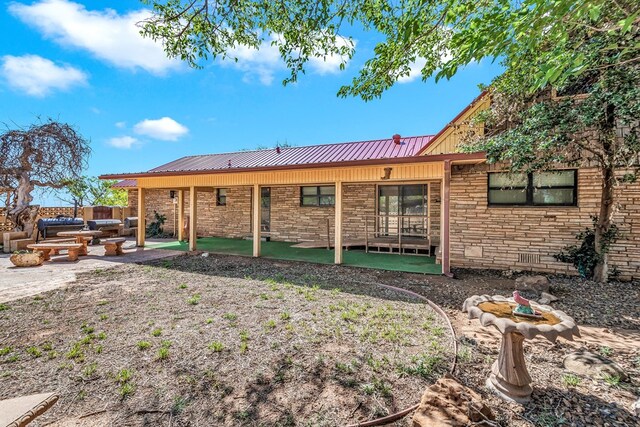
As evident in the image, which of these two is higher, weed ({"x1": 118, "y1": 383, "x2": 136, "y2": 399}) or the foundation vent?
the foundation vent

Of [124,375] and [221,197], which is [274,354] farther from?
[221,197]

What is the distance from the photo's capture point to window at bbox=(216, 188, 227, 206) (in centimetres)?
1312

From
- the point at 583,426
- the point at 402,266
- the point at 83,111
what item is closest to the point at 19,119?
the point at 83,111

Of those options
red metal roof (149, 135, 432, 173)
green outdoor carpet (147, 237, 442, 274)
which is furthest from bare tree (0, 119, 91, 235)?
green outdoor carpet (147, 237, 442, 274)

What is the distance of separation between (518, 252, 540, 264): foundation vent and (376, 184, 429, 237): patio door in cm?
299

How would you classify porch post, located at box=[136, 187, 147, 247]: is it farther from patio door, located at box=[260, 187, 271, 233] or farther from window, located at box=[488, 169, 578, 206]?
window, located at box=[488, 169, 578, 206]

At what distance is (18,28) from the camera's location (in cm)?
700

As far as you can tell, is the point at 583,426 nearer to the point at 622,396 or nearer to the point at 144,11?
the point at 622,396

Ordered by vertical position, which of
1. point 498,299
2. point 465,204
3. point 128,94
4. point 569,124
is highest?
point 128,94

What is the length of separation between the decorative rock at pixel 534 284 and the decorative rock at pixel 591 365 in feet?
9.20

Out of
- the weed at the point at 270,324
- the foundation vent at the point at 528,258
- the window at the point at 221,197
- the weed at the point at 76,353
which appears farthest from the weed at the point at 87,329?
the window at the point at 221,197

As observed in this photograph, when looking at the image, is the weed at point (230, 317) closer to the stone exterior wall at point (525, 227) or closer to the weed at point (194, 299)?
the weed at point (194, 299)

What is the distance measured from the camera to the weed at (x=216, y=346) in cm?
318

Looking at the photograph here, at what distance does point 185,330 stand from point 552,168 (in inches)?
306
